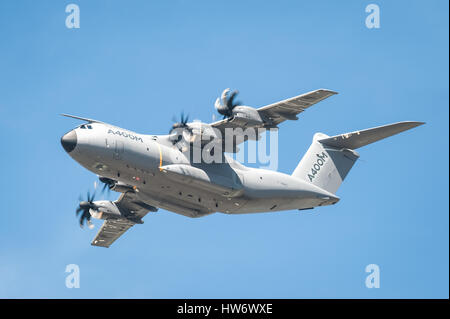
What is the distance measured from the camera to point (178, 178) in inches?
931

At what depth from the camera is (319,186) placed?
2661 centimetres

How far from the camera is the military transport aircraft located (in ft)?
76.4

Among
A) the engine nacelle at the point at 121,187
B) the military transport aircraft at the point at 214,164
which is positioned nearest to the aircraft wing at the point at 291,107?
the military transport aircraft at the point at 214,164

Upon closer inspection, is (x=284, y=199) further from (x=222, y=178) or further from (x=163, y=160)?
(x=163, y=160)

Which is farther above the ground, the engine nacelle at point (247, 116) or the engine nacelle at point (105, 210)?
the engine nacelle at point (247, 116)

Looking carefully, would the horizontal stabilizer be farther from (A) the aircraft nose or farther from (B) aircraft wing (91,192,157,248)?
(A) the aircraft nose

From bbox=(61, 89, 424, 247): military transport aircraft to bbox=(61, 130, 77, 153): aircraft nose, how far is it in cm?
3

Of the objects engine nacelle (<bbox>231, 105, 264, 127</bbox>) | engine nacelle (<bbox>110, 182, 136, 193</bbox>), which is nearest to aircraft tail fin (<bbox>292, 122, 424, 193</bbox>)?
engine nacelle (<bbox>231, 105, 264, 127</bbox>)

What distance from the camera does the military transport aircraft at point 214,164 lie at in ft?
76.4

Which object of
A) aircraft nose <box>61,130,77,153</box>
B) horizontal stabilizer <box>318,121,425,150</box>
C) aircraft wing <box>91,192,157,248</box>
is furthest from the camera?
aircraft wing <box>91,192,157,248</box>

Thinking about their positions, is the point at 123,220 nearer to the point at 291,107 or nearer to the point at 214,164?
the point at 214,164

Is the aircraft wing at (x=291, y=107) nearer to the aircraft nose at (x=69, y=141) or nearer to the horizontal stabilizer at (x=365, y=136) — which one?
the horizontal stabilizer at (x=365, y=136)

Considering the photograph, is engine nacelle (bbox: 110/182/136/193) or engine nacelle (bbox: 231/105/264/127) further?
engine nacelle (bbox: 110/182/136/193)
